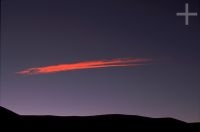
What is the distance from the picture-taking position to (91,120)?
49375 millimetres

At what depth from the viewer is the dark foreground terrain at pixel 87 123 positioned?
43156 mm

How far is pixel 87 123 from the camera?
156ft

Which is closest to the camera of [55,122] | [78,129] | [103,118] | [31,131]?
[31,131]

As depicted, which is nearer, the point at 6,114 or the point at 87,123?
the point at 6,114

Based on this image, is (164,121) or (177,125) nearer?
(177,125)

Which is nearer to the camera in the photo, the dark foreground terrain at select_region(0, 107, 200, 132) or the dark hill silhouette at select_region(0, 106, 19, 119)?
the dark foreground terrain at select_region(0, 107, 200, 132)

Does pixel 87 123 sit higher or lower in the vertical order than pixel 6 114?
lower

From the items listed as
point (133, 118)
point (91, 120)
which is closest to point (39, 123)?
point (91, 120)

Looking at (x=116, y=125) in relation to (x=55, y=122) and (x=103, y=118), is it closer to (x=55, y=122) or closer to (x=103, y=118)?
(x=103, y=118)

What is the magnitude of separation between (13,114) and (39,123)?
147 inches

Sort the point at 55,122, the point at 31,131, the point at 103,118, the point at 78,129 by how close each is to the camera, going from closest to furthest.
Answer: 1. the point at 31,131
2. the point at 78,129
3. the point at 55,122
4. the point at 103,118

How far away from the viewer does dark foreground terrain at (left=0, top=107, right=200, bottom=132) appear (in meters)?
43.2

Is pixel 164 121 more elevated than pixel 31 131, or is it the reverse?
pixel 164 121

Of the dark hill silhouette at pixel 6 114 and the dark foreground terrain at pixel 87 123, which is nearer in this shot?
the dark foreground terrain at pixel 87 123
